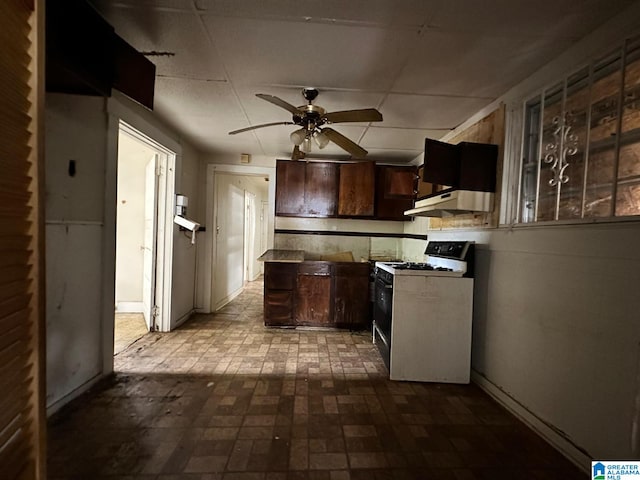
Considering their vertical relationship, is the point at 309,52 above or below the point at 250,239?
above

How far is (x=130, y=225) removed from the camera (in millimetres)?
3867

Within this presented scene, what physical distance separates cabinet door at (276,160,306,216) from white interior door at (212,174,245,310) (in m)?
0.98

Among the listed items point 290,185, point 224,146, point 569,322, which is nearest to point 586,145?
point 569,322

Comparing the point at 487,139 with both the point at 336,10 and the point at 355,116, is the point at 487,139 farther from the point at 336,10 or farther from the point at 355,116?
the point at 336,10

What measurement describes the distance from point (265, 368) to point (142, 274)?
2601 millimetres

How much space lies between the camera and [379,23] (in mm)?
1395

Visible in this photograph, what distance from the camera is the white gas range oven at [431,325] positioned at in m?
2.23

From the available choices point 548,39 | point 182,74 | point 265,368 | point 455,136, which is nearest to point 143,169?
point 182,74

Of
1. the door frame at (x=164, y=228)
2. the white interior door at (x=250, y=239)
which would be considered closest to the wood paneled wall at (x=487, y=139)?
the door frame at (x=164, y=228)

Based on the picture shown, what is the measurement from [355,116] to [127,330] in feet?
11.2

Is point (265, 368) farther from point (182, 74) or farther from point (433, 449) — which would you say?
point (182, 74)

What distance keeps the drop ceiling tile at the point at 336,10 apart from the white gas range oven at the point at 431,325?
1653 millimetres

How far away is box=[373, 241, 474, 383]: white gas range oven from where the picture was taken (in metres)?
2.23

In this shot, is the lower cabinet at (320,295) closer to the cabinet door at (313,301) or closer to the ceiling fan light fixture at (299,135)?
the cabinet door at (313,301)
